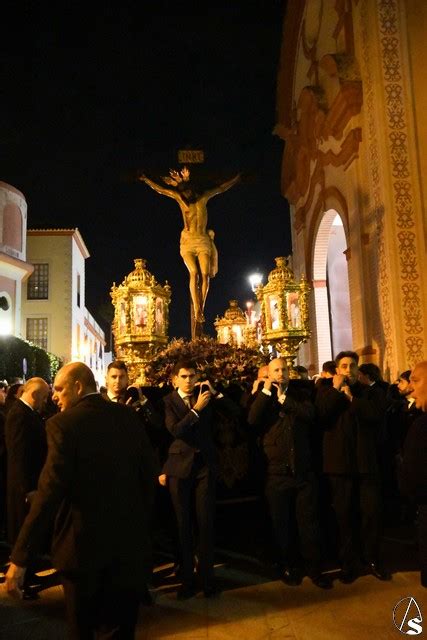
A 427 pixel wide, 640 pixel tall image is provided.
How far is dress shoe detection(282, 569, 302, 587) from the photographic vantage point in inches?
180

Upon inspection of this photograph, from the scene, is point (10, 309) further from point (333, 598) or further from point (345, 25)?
point (333, 598)

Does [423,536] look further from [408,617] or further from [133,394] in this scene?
[133,394]

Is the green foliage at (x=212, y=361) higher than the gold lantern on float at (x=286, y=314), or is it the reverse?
the gold lantern on float at (x=286, y=314)

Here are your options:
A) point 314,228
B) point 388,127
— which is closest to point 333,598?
point 388,127

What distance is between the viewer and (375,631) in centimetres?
366

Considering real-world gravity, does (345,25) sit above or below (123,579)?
above

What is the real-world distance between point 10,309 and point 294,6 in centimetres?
2038

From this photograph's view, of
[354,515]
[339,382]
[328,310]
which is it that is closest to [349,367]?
[339,382]

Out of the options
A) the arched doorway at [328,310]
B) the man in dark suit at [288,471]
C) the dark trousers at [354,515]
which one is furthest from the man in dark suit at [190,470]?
the arched doorway at [328,310]

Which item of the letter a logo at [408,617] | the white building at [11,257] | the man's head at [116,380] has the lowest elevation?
the letter a logo at [408,617]

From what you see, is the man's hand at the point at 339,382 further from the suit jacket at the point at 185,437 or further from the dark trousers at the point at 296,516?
the suit jacket at the point at 185,437

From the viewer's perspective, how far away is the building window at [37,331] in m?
35.2

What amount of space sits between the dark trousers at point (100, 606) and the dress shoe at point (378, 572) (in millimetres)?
2705

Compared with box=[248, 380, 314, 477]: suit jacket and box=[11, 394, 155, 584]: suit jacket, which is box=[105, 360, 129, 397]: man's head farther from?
box=[11, 394, 155, 584]: suit jacket
